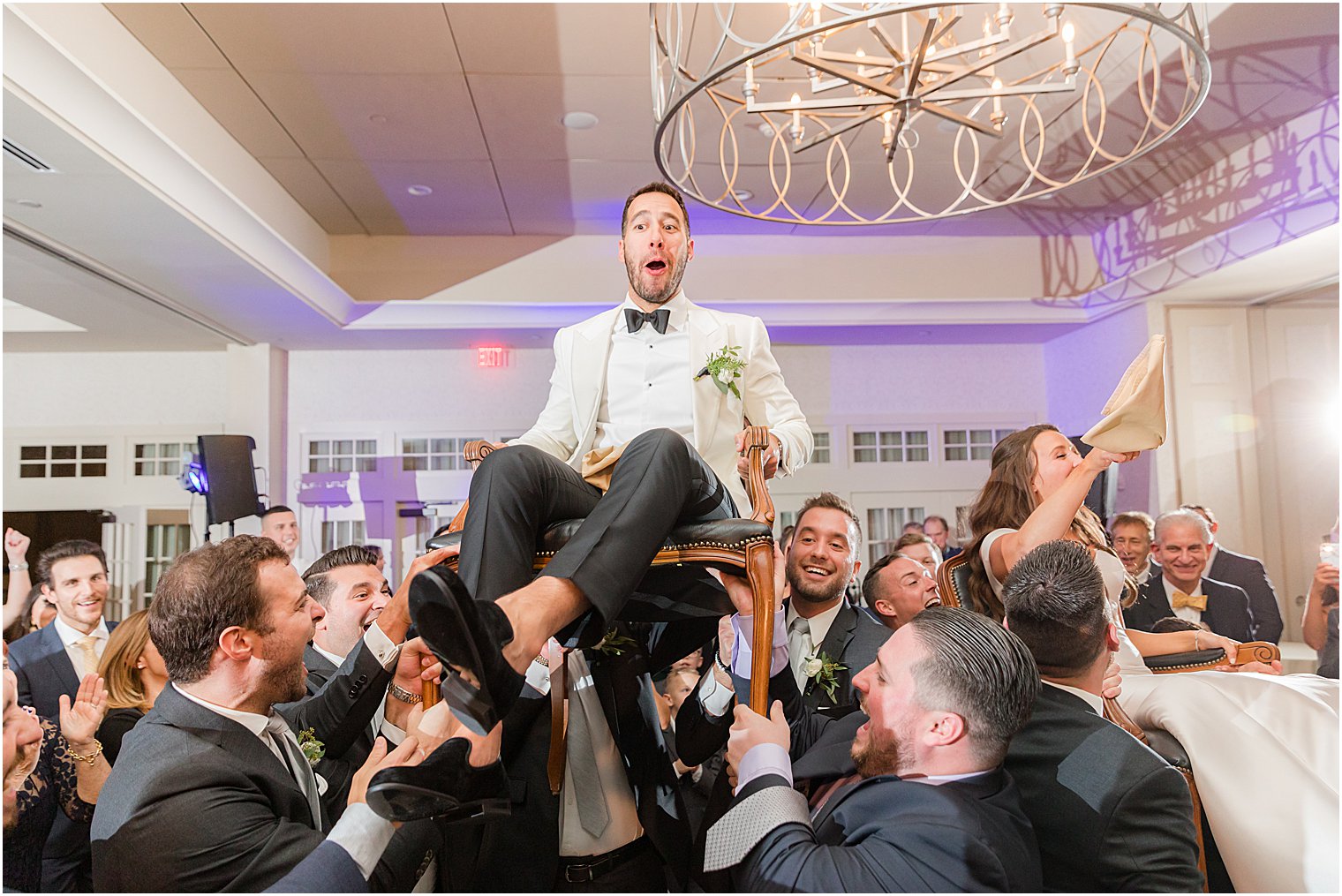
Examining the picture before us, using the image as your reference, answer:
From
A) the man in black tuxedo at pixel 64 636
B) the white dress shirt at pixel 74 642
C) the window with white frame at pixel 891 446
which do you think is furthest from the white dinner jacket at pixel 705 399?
the window with white frame at pixel 891 446

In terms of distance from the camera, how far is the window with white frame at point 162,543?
8.93 m

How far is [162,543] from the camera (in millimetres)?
9000

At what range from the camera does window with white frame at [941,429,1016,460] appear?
9414mm

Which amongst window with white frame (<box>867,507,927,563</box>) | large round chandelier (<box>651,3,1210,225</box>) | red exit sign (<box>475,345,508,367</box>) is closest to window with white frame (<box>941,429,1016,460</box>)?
window with white frame (<box>867,507,927,563</box>)

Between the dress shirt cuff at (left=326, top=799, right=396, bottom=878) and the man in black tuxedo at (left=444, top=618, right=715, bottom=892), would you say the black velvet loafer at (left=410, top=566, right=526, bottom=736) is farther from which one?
the man in black tuxedo at (left=444, top=618, right=715, bottom=892)

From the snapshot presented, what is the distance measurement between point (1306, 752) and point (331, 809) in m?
2.35

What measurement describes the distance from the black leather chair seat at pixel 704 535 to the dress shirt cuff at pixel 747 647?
0.22m

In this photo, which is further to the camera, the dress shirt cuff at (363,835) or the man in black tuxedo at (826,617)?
the man in black tuxedo at (826,617)

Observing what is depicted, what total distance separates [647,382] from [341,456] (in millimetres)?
6738

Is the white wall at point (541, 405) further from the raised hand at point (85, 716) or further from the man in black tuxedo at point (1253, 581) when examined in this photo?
the raised hand at point (85, 716)

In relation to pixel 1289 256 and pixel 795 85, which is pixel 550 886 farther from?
pixel 1289 256

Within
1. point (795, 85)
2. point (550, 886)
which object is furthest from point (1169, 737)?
point (795, 85)

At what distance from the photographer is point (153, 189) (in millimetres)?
4934

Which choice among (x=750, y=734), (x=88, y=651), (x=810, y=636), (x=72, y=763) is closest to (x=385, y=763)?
(x=750, y=734)
